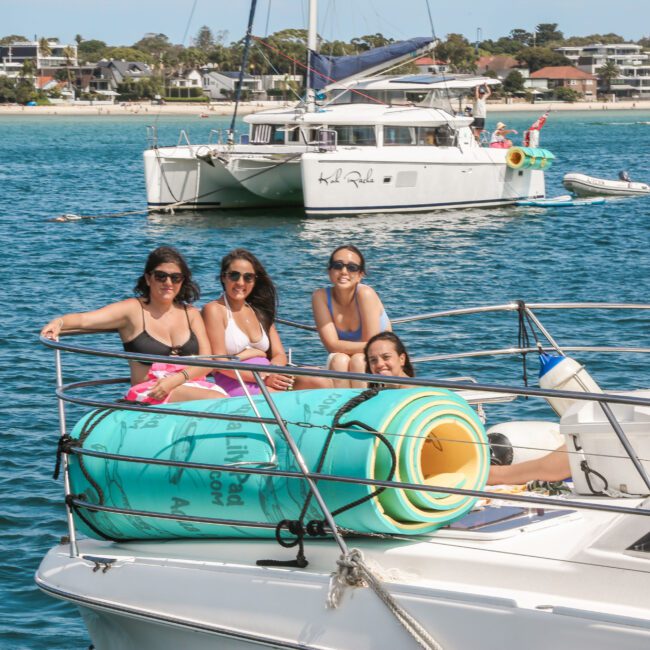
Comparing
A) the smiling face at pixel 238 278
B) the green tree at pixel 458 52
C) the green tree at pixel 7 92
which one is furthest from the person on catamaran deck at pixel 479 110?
the green tree at pixel 7 92

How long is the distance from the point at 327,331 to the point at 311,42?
1030 inches

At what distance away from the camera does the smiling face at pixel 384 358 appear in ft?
17.4

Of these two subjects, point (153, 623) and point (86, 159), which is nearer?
point (153, 623)

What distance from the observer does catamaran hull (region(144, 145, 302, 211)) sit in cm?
2877

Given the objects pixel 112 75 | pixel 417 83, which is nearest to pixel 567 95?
pixel 112 75

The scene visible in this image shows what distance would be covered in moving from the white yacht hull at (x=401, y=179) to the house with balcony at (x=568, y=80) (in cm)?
14921

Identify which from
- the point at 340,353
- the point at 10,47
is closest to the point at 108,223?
the point at 340,353

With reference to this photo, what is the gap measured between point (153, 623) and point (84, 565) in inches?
15.7

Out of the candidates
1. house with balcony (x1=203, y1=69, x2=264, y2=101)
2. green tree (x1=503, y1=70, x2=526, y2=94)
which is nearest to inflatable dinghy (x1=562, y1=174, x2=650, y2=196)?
house with balcony (x1=203, y1=69, x2=264, y2=101)

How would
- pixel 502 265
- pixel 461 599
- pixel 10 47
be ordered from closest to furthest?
pixel 461 599 < pixel 502 265 < pixel 10 47

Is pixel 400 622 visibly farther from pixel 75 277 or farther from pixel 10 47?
pixel 10 47

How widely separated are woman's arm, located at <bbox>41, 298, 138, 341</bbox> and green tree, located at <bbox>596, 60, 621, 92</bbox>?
180 m

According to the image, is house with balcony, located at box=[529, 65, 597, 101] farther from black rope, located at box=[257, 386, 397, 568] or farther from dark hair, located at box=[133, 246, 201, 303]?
black rope, located at box=[257, 386, 397, 568]

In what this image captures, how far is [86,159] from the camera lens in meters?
59.0
